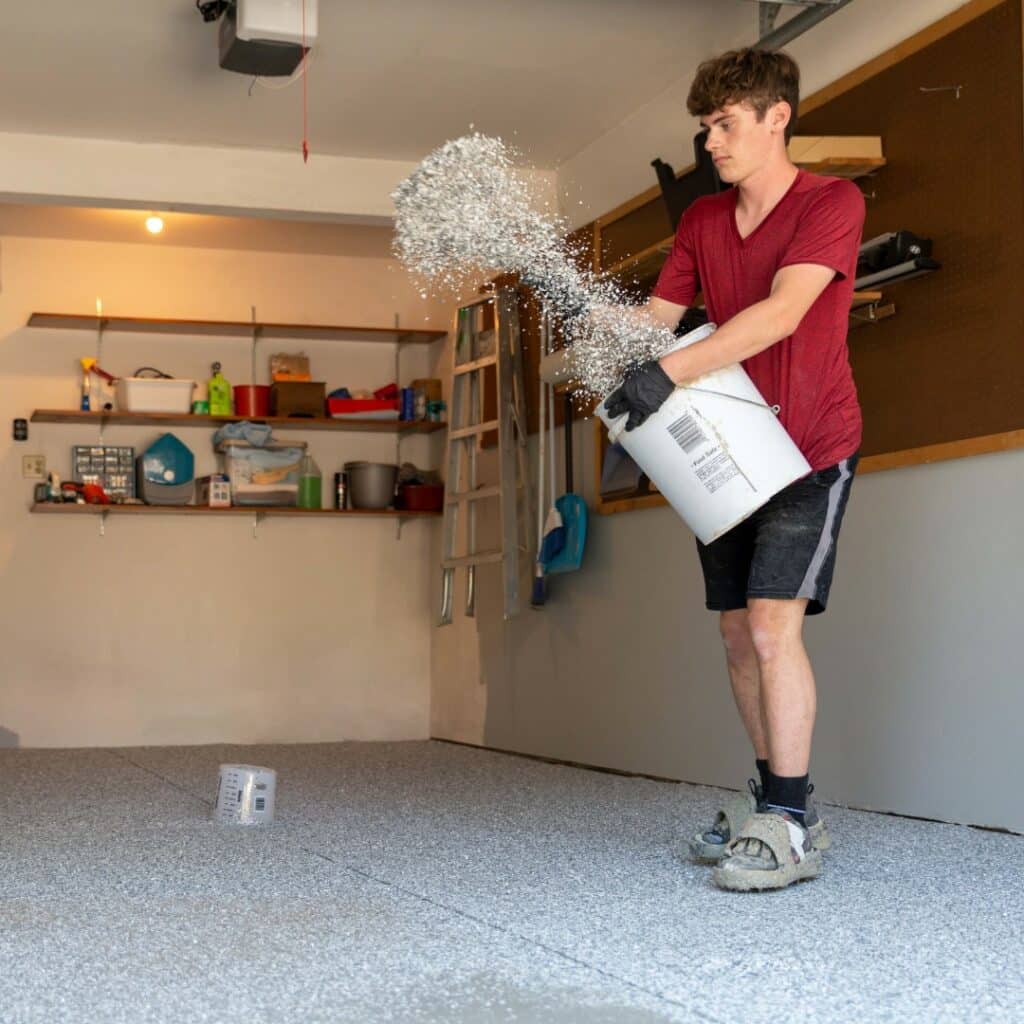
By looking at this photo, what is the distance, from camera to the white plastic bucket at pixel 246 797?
3219 millimetres

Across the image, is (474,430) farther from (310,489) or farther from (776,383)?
(776,383)

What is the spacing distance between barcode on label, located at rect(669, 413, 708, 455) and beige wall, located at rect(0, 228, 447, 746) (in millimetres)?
4600

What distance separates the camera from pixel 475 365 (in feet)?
18.9

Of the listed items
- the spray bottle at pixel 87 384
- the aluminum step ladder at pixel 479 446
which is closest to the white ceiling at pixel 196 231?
the spray bottle at pixel 87 384

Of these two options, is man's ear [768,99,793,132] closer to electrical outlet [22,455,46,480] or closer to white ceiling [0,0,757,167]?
white ceiling [0,0,757,167]

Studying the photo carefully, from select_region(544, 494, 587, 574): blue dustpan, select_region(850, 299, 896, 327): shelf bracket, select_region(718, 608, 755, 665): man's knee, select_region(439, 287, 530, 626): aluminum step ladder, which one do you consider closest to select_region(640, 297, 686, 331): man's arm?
select_region(718, 608, 755, 665): man's knee

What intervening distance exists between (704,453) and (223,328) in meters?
4.70

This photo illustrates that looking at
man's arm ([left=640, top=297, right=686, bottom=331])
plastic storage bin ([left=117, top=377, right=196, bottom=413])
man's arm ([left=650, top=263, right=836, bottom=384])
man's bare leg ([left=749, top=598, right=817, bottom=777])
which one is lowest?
man's bare leg ([left=749, top=598, right=817, bottom=777])

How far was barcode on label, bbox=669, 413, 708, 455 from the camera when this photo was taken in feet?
7.75

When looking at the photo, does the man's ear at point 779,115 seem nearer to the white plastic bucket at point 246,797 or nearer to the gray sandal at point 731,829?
the gray sandal at point 731,829

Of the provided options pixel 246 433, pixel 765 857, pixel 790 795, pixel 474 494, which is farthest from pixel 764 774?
pixel 246 433

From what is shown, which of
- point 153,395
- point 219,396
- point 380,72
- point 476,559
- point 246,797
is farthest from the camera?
point 219,396

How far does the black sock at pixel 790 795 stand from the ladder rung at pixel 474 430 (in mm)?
3265

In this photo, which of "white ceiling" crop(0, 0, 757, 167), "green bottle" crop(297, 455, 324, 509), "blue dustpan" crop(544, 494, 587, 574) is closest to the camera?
"white ceiling" crop(0, 0, 757, 167)
